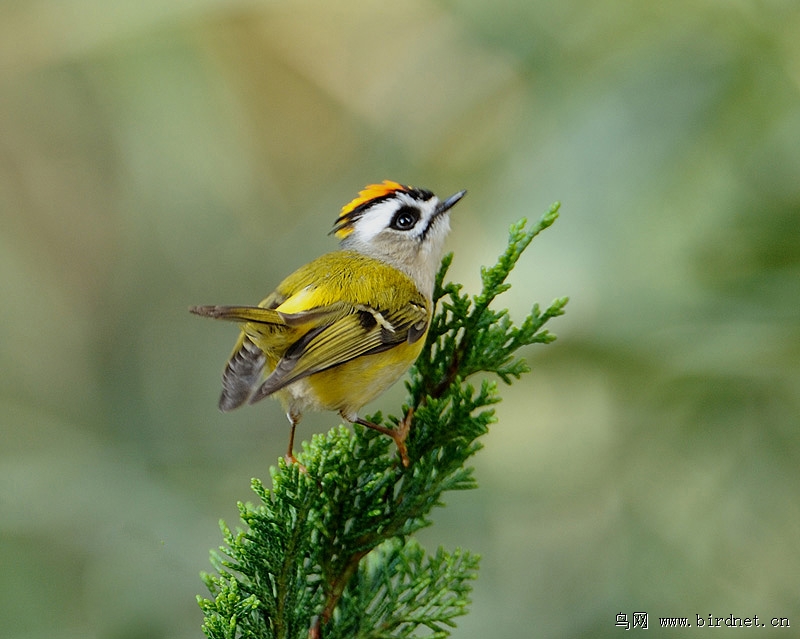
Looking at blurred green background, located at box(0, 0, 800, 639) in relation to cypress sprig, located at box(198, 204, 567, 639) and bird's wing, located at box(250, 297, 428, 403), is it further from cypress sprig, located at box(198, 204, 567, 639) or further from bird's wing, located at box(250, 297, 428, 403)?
cypress sprig, located at box(198, 204, 567, 639)

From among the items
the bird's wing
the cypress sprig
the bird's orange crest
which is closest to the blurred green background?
the bird's orange crest

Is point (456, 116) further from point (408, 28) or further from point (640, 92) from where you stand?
point (640, 92)

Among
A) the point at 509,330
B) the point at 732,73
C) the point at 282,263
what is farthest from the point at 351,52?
the point at 509,330

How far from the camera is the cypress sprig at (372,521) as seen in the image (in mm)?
1063

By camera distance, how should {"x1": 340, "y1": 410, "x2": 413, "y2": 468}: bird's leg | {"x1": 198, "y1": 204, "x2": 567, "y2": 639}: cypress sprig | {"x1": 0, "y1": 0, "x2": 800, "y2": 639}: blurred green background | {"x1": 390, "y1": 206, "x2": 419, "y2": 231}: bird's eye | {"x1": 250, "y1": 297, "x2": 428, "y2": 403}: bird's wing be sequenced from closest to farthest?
1. {"x1": 198, "y1": 204, "x2": 567, "y2": 639}: cypress sprig
2. {"x1": 340, "y1": 410, "x2": 413, "y2": 468}: bird's leg
3. {"x1": 250, "y1": 297, "x2": 428, "y2": 403}: bird's wing
4. {"x1": 0, "y1": 0, "x2": 800, "y2": 639}: blurred green background
5. {"x1": 390, "y1": 206, "x2": 419, "y2": 231}: bird's eye

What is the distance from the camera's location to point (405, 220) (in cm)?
197

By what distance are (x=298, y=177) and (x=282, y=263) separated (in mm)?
484

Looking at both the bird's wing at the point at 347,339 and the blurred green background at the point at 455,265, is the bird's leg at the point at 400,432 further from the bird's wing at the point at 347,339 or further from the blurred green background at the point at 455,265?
the blurred green background at the point at 455,265

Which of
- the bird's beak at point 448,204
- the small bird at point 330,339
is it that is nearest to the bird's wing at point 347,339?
the small bird at point 330,339

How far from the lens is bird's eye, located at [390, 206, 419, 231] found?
6.45ft

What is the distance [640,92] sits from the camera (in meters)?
2.07

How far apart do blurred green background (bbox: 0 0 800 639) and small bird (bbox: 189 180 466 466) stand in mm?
361

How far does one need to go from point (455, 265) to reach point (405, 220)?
0.44 metres

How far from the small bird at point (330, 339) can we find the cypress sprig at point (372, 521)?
0.09 m
